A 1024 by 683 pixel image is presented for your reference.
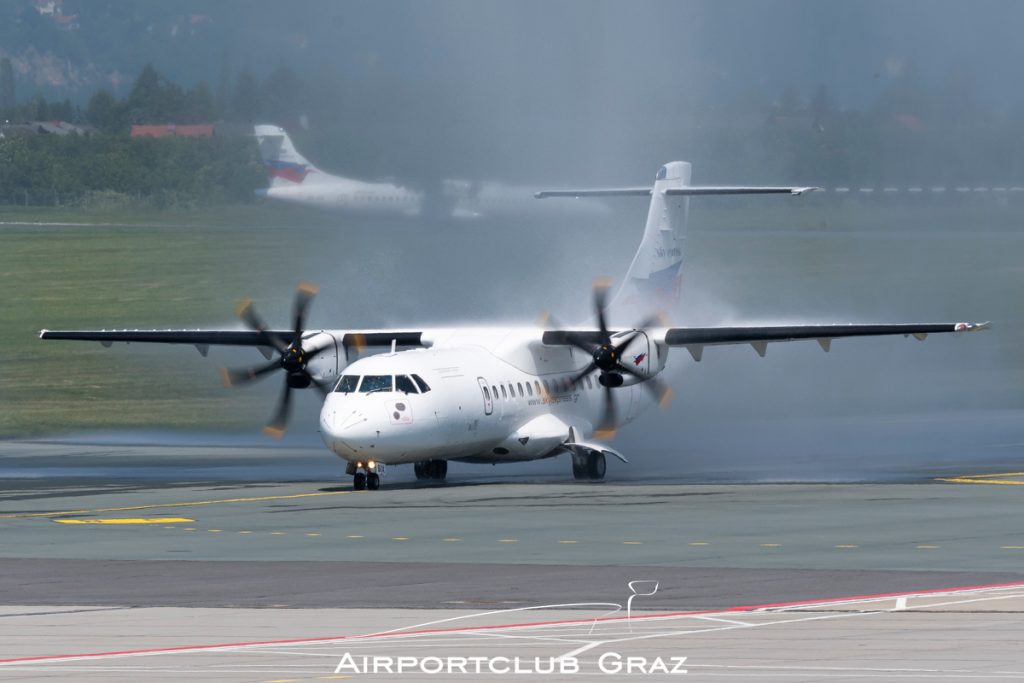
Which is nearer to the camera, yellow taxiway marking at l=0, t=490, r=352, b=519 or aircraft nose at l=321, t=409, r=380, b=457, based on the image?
yellow taxiway marking at l=0, t=490, r=352, b=519

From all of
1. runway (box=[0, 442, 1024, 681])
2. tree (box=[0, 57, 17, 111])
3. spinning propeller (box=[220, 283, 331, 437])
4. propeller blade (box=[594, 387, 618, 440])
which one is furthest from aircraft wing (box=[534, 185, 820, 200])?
tree (box=[0, 57, 17, 111])

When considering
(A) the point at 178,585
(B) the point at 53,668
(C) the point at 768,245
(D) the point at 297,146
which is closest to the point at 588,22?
(D) the point at 297,146

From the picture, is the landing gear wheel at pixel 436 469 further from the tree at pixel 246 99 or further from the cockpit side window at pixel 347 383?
the tree at pixel 246 99

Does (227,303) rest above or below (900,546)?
above

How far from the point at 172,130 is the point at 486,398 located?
24458 millimetres

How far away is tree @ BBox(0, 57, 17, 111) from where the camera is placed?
72062mm

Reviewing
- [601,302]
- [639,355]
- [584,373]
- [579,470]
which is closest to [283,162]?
[584,373]

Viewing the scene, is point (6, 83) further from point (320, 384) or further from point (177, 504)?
point (177, 504)

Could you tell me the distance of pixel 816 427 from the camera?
174 ft

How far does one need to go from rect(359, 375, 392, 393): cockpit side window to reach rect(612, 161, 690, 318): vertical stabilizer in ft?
33.0

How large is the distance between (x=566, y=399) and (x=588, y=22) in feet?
45.9

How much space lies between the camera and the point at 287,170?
49.2 m

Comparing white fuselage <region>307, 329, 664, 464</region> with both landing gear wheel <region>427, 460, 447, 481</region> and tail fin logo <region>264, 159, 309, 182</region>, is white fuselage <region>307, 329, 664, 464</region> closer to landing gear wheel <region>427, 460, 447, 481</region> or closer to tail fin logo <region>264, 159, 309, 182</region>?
landing gear wheel <region>427, 460, 447, 481</region>

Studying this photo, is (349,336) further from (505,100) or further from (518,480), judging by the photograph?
(505,100)
